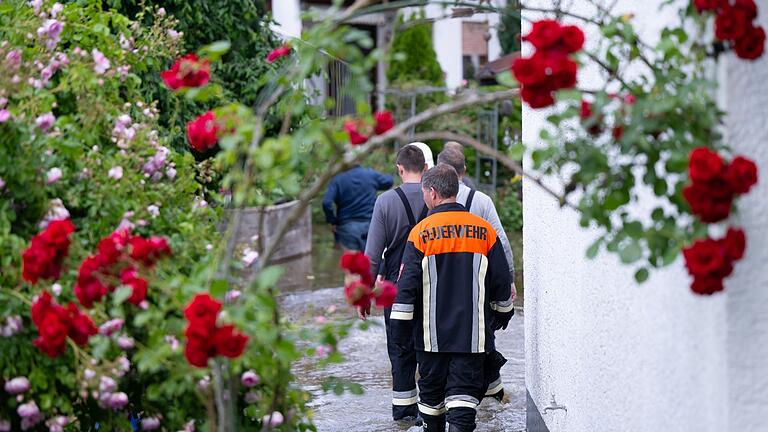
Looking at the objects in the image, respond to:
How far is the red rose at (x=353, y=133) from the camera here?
2806mm

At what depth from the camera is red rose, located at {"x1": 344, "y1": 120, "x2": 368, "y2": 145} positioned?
9.20ft

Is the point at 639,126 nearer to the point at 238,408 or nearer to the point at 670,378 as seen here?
the point at 670,378

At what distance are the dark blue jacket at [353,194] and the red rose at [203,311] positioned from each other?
281 inches

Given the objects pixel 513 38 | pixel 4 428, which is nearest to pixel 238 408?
pixel 4 428

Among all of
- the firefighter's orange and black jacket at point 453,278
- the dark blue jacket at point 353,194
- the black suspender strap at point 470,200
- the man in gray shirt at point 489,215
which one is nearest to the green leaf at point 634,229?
the firefighter's orange and black jacket at point 453,278

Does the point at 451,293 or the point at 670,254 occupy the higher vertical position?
the point at 670,254

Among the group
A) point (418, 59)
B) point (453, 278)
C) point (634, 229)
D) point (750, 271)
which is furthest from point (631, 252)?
point (418, 59)

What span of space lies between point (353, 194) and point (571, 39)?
7212 mm

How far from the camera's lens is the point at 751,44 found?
257 cm

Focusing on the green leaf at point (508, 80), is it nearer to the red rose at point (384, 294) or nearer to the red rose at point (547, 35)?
the red rose at point (547, 35)

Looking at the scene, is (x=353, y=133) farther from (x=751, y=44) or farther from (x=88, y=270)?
(x=751, y=44)

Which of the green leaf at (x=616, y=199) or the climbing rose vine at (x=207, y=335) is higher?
the green leaf at (x=616, y=199)

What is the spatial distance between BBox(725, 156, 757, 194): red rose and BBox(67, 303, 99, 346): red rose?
170 cm

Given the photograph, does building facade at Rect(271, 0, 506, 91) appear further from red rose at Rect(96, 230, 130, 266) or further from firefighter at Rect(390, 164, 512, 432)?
red rose at Rect(96, 230, 130, 266)
